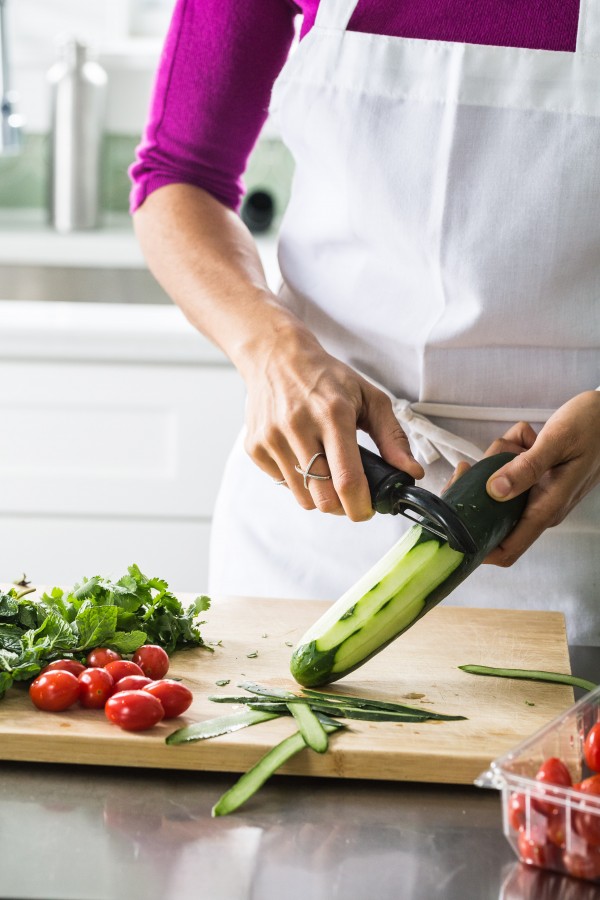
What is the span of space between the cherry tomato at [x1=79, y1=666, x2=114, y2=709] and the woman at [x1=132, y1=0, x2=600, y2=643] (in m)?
0.27

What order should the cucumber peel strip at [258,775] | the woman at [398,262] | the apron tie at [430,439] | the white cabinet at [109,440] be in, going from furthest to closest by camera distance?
the white cabinet at [109,440]
the apron tie at [430,439]
the woman at [398,262]
the cucumber peel strip at [258,775]

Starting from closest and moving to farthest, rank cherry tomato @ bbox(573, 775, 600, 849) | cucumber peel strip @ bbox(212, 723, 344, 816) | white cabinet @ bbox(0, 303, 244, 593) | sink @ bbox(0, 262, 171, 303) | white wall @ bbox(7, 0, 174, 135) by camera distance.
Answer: cherry tomato @ bbox(573, 775, 600, 849) → cucumber peel strip @ bbox(212, 723, 344, 816) → white cabinet @ bbox(0, 303, 244, 593) → sink @ bbox(0, 262, 171, 303) → white wall @ bbox(7, 0, 174, 135)

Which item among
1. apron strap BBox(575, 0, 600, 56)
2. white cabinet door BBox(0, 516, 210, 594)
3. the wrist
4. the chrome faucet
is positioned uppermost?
apron strap BBox(575, 0, 600, 56)

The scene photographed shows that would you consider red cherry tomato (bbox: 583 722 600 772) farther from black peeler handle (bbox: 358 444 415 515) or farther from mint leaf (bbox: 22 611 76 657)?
mint leaf (bbox: 22 611 76 657)

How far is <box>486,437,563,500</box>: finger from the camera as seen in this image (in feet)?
3.53

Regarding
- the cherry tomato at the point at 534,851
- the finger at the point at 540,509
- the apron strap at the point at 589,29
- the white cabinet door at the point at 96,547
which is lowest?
the white cabinet door at the point at 96,547

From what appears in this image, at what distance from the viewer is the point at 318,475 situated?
1.11m

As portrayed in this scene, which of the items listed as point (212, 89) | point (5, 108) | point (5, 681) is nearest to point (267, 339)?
point (212, 89)

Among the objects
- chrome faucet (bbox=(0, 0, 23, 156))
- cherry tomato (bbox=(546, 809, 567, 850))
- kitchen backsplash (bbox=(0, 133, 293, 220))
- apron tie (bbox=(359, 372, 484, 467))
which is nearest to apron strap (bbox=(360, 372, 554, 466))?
apron tie (bbox=(359, 372, 484, 467))

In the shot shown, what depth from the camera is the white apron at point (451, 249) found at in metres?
1.20

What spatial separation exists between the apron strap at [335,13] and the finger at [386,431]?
396 mm

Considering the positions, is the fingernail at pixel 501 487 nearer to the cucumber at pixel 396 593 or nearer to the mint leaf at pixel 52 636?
the cucumber at pixel 396 593

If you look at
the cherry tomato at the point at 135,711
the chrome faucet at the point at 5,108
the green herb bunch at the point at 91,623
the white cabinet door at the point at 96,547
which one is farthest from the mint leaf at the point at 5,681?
the chrome faucet at the point at 5,108

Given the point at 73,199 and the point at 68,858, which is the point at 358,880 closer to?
the point at 68,858
